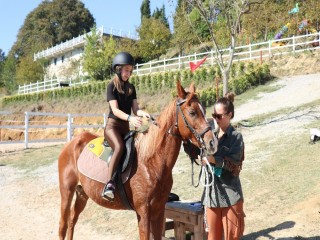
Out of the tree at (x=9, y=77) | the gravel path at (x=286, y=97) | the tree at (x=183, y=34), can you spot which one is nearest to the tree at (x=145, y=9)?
the tree at (x=9, y=77)

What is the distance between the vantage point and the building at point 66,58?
47.8 meters

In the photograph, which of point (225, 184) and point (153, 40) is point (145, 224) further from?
point (153, 40)

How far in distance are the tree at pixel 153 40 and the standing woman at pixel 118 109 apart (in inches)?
1454

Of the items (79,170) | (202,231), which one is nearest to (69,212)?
(79,170)

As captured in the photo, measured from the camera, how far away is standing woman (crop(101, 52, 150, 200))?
404cm

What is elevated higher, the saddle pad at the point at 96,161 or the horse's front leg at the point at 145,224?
the saddle pad at the point at 96,161

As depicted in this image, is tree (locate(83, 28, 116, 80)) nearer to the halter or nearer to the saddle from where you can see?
the saddle

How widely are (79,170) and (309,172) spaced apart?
464 centimetres

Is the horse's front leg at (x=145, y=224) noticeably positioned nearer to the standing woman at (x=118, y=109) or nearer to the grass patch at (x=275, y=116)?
the standing woman at (x=118, y=109)

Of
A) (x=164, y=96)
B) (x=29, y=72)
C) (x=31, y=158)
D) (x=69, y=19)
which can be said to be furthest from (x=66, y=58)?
(x=31, y=158)

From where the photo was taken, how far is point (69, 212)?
5.25 metres

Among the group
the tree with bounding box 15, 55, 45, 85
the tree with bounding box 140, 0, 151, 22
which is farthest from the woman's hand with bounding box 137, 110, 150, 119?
the tree with bounding box 140, 0, 151, 22

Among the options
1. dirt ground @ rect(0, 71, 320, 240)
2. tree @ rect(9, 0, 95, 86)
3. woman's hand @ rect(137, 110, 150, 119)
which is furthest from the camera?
tree @ rect(9, 0, 95, 86)

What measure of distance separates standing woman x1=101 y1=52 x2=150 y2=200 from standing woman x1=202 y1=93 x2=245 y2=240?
861mm
